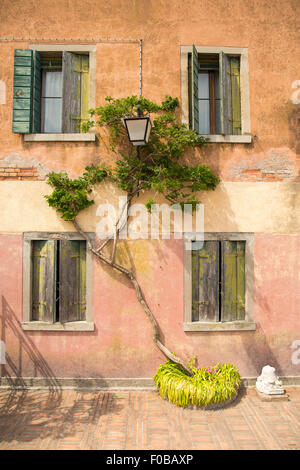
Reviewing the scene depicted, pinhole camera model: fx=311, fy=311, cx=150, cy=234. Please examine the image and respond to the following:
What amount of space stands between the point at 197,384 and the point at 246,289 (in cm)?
188

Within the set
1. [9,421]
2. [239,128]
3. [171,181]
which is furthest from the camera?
[239,128]

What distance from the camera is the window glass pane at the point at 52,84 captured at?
598 centimetres

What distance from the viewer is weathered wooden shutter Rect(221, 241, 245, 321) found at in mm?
5727

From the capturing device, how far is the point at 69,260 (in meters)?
5.67

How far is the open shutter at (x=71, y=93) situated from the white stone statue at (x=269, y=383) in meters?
5.47

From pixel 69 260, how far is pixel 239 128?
4045 millimetres

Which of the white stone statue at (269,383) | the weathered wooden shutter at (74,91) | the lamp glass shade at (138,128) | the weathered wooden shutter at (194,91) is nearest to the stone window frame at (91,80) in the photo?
the weathered wooden shutter at (74,91)

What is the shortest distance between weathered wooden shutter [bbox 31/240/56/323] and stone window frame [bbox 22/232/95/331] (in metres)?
0.10

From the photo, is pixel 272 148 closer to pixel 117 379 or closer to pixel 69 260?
pixel 69 260

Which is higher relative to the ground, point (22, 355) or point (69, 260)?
point (69, 260)

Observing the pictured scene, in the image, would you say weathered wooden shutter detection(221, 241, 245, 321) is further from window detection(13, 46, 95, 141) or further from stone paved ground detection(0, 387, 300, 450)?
window detection(13, 46, 95, 141)

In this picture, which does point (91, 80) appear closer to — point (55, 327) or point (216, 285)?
point (216, 285)

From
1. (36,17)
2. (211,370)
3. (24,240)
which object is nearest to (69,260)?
(24,240)

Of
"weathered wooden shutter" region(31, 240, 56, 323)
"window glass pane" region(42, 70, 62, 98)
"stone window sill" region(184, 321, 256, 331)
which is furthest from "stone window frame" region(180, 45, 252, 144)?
"weathered wooden shutter" region(31, 240, 56, 323)
